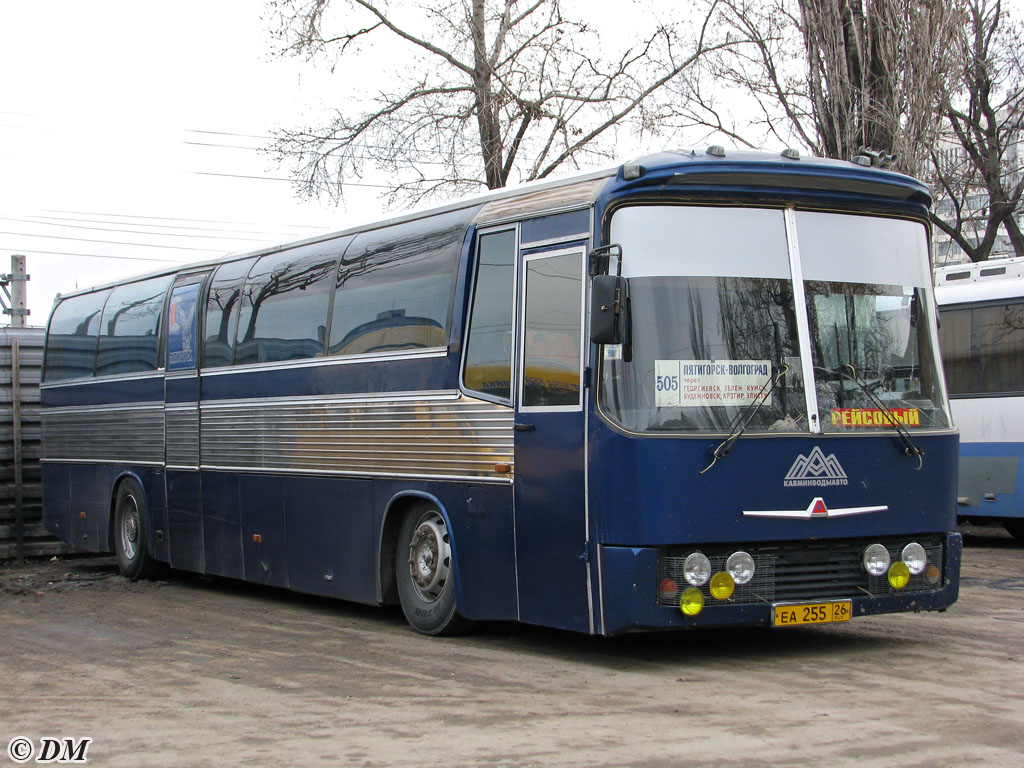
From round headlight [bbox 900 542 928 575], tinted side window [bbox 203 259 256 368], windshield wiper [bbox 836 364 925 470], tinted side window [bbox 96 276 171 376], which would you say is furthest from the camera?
tinted side window [bbox 96 276 171 376]

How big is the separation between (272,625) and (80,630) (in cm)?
159

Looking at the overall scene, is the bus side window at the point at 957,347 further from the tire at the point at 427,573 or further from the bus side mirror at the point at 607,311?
the bus side mirror at the point at 607,311

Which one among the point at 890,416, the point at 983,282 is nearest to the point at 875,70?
the point at 983,282

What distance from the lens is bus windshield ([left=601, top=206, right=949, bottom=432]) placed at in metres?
8.51

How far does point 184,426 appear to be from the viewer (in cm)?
1454

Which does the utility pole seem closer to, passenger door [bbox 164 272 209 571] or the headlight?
passenger door [bbox 164 272 209 571]

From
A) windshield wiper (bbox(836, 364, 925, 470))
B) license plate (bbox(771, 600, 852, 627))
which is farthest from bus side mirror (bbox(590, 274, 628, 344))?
license plate (bbox(771, 600, 852, 627))

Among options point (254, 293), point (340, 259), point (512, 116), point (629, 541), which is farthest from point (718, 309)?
point (512, 116)

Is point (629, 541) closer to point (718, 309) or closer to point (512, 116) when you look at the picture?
point (718, 309)

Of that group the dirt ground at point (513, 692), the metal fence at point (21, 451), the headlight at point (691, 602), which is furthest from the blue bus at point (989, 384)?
the metal fence at point (21, 451)

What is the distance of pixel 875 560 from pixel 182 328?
8.48 meters

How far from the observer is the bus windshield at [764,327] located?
8508 mm

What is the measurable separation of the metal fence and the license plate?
12229mm

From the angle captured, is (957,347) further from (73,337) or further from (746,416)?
(73,337)
